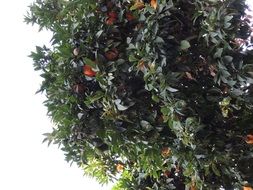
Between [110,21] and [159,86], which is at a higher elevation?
[110,21]

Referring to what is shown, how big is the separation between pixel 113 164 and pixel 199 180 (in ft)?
2.93

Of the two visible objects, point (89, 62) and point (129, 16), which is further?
point (129, 16)

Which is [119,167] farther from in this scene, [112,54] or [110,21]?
[110,21]

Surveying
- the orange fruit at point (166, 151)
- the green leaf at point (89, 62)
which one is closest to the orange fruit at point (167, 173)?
the orange fruit at point (166, 151)

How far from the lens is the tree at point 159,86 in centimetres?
205

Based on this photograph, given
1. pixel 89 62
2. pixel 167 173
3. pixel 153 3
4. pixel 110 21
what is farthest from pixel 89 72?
pixel 167 173

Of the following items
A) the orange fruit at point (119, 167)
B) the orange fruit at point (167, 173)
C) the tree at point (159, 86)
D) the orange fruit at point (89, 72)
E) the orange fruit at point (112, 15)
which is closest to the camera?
the tree at point (159, 86)

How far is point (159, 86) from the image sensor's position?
80.4 inches

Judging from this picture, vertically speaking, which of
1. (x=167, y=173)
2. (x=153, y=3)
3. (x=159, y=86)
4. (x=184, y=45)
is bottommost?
(x=167, y=173)

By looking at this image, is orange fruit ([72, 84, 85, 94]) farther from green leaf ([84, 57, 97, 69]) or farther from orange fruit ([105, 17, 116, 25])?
orange fruit ([105, 17, 116, 25])

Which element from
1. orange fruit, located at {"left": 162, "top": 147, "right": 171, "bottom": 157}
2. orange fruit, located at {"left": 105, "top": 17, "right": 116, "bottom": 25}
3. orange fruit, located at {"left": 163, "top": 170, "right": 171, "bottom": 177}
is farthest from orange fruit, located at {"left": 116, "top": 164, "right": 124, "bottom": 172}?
orange fruit, located at {"left": 105, "top": 17, "right": 116, "bottom": 25}

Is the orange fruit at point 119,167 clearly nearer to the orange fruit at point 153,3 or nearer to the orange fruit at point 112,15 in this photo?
the orange fruit at point 112,15

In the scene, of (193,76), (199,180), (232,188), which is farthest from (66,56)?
(232,188)

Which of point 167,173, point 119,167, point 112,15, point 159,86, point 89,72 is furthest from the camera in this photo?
point 119,167
